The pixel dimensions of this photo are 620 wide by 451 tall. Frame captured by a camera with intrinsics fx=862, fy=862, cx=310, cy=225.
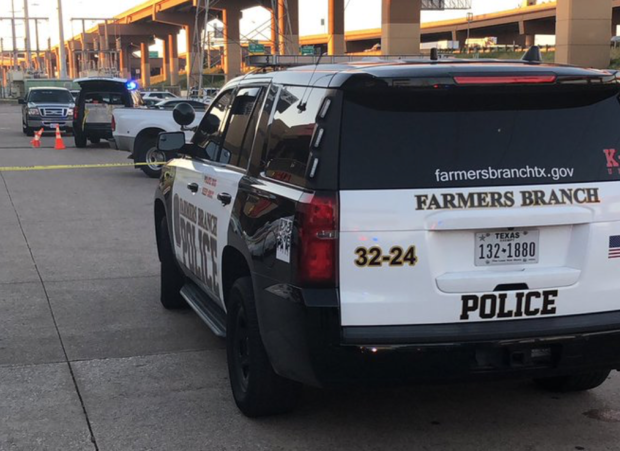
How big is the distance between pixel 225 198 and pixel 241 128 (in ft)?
1.66

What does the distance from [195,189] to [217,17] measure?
77.4 meters

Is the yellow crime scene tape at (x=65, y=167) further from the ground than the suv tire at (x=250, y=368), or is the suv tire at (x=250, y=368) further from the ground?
the suv tire at (x=250, y=368)

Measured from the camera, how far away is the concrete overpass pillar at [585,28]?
95.0ft

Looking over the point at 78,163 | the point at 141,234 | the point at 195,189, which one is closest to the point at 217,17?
the point at 78,163

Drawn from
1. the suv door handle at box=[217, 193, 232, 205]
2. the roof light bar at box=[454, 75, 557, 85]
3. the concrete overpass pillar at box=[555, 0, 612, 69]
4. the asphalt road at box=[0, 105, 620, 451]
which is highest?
the concrete overpass pillar at box=[555, 0, 612, 69]

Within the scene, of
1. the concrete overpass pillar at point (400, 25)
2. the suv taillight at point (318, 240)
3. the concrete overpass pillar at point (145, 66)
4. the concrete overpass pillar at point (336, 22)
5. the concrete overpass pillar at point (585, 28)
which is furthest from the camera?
the concrete overpass pillar at point (145, 66)

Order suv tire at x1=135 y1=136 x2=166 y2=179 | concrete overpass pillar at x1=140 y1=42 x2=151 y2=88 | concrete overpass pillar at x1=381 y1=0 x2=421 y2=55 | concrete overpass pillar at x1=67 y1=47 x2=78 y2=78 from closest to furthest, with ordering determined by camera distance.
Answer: suv tire at x1=135 y1=136 x2=166 y2=179 → concrete overpass pillar at x1=381 y1=0 x2=421 y2=55 → concrete overpass pillar at x1=140 y1=42 x2=151 y2=88 → concrete overpass pillar at x1=67 y1=47 x2=78 y2=78

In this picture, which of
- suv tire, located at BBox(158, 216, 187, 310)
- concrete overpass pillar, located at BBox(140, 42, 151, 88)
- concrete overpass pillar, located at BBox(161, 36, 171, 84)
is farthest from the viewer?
concrete overpass pillar, located at BBox(140, 42, 151, 88)

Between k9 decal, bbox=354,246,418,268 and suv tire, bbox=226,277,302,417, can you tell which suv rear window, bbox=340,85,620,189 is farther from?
suv tire, bbox=226,277,302,417

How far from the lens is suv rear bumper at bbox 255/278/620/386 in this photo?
3.91 meters

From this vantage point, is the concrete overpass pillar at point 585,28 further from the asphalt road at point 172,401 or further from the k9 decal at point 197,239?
the k9 decal at point 197,239

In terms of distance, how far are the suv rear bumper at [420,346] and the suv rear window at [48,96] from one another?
100.0ft

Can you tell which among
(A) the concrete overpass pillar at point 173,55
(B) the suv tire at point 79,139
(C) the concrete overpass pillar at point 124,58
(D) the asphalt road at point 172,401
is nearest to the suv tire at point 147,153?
(B) the suv tire at point 79,139

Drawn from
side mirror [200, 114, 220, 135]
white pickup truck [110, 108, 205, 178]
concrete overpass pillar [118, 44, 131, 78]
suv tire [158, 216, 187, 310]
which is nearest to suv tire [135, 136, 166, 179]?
white pickup truck [110, 108, 205, 178]
